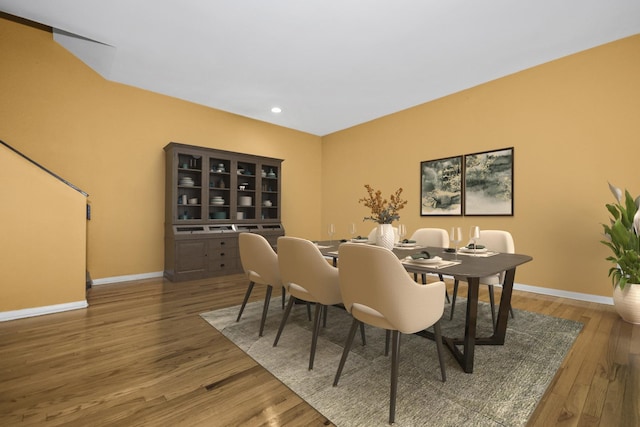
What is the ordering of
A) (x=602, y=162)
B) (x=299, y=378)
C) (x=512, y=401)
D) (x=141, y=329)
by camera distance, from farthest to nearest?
(x=602, y=162) → (x=141, y=329) → (x=299, y=378) → (x=512, y=401)

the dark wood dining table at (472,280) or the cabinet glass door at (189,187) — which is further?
the cabinet glass door at (189,187)

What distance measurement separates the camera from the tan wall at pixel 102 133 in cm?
371

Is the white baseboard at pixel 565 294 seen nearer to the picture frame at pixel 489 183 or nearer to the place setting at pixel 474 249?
the picture frame at pixel 489 183

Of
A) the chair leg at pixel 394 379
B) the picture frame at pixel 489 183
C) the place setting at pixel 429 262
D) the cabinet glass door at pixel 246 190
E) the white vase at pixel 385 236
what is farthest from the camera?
the cabinet glass door at pixel 246 190

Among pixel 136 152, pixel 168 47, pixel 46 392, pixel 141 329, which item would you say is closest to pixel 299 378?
pixel 46 392

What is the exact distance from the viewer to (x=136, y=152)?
15.1ft

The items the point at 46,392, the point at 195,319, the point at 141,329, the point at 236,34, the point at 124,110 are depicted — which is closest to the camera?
the point at 46,392

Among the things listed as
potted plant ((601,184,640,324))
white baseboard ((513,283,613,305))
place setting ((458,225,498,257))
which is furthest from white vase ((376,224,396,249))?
white baseboard ((513,283,613,305))

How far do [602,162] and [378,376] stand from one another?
3694 mm

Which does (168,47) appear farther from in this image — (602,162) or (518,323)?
(602,162)

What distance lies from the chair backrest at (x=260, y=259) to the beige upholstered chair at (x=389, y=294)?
3.02 ft

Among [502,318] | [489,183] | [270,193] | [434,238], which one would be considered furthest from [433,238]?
[270,193]

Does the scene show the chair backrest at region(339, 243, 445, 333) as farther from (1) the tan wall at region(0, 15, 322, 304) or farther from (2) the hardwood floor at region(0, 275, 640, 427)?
(1) the tan wall at region(0, 15, 322, 304)

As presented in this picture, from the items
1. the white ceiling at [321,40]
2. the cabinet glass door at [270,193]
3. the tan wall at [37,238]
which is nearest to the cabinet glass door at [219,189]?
the cabinet glass door at [270,193]
